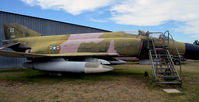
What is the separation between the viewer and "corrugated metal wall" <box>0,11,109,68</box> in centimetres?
1364

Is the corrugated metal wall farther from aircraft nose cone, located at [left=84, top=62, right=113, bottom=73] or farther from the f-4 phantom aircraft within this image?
aircraft nose cone, located at [left=84, top=62, right=113, bottom=73]

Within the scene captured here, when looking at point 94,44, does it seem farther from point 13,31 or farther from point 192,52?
point 13,31

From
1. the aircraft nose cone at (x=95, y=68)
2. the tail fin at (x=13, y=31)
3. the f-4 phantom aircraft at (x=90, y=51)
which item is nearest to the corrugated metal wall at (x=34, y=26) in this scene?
the tail fin at (x=13, y=31)

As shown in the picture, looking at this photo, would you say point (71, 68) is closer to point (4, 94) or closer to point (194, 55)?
point (4, 94)

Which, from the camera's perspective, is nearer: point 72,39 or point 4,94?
point 4,94

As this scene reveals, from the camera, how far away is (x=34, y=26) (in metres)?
15.6

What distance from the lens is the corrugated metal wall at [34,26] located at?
13641 mm

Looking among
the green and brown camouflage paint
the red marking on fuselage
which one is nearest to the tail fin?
the green and brown camouflage paint

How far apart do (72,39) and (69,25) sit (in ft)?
31.6

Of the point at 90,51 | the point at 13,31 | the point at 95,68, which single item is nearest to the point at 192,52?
the point at 95,68

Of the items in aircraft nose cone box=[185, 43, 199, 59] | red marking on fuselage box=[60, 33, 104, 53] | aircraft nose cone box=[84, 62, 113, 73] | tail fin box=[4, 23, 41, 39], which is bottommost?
aircraft nose cone box=[84, 62, 113, 73]

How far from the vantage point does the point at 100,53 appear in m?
8.07

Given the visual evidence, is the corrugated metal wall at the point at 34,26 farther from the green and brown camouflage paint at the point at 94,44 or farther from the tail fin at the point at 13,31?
the green and brown camouflage paint at the point at 94,44

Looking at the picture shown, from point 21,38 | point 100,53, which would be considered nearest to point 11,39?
point 21,38
